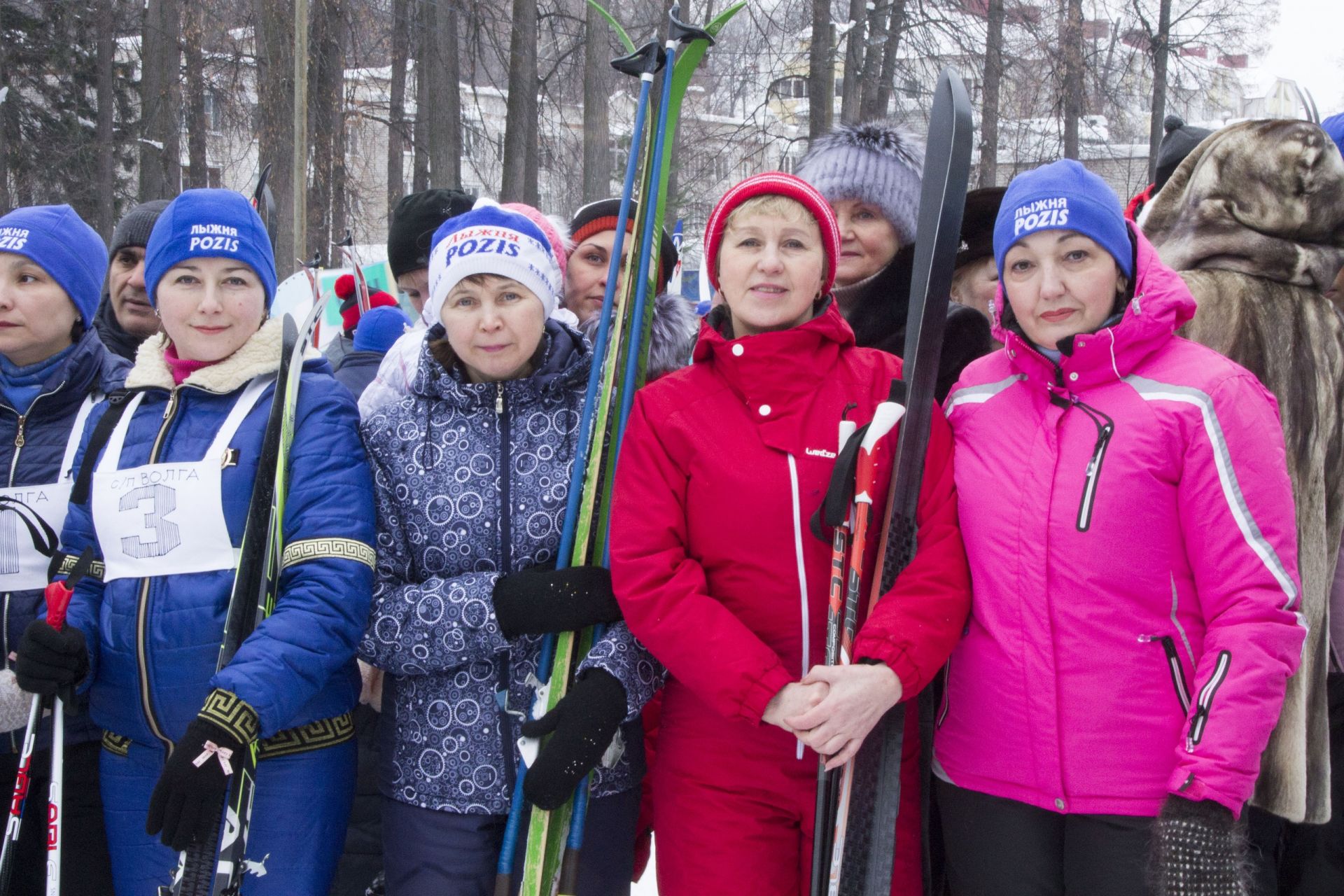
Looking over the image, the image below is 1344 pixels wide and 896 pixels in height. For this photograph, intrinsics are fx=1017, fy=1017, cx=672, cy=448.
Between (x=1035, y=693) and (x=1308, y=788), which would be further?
(x=1308, y=788)

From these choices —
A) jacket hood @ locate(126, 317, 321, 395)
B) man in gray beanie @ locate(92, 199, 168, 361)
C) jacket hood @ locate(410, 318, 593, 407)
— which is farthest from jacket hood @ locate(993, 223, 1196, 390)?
man in gray beanie @ locate(92, 199, 168, 361)

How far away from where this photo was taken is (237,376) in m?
2.07

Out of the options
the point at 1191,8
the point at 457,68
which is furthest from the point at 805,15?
the point at 1191,8

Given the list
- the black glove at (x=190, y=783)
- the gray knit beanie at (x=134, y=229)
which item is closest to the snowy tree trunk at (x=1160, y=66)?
the gray knit beanie at (x=134, y=229)

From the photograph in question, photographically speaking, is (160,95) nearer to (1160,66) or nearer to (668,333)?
(668,333)

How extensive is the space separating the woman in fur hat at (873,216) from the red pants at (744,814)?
43.3 inches

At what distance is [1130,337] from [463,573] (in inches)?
52.2

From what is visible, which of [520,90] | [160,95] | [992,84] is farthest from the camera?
[992,84]

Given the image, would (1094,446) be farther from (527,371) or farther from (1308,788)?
(527,371)

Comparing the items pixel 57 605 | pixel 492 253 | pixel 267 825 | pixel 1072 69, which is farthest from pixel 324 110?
pixel 267 825

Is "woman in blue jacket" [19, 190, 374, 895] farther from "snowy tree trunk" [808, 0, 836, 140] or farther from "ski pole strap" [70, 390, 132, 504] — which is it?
"snowy tree trunk" [808, 0, 836, 140]

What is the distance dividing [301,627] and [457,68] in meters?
13.1

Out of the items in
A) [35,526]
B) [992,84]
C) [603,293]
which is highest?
[992,84]

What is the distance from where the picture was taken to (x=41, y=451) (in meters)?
2.31
